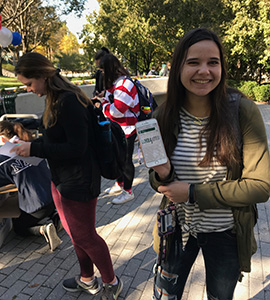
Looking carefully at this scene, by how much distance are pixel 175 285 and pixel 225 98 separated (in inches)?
43.6

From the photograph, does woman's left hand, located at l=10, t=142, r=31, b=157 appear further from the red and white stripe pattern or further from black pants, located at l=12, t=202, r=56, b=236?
the red and white stripe pattern

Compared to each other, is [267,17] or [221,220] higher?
[267,17]

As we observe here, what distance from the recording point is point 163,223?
4.98ft

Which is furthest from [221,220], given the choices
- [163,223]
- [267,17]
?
[267,17]

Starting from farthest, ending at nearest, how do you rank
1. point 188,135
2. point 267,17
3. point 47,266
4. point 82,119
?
point 267,17 < point 47,266 < point 82,119 < point 188,135

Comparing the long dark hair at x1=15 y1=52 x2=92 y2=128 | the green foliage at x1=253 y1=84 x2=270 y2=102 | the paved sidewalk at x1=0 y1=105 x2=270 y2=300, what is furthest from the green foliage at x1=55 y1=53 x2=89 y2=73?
the long dark hair at x1=15 y1=52 x2=92 y2=128

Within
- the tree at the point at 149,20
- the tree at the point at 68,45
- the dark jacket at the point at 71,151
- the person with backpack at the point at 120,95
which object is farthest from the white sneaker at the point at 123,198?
the tree at the point at 68,45

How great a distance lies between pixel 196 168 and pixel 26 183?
2166mm

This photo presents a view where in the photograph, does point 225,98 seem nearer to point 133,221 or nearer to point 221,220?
point 221,220

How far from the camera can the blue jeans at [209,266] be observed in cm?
145

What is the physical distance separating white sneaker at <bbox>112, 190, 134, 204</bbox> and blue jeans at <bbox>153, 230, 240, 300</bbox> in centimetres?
247

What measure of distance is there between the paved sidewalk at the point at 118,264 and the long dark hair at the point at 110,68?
71.7 inches

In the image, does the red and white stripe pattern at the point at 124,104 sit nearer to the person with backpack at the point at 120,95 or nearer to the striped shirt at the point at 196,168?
the person with backpack at the point at 120,95

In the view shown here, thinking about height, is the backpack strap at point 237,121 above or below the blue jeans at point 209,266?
above
